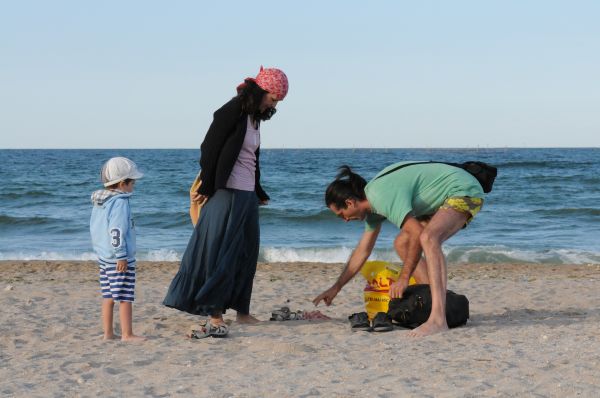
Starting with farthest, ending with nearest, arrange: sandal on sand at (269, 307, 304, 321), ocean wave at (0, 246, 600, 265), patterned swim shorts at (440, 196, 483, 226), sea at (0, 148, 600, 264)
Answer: sea at (0, 148, 600, 264) → ocean wave at (0, 246, 600, 265) → sandal on sand at (269, 307, 304, 321) → patterned swim shorts at (440, 196, 483, 226)

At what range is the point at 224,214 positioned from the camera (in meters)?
5.66

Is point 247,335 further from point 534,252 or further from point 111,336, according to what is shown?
point 534,252

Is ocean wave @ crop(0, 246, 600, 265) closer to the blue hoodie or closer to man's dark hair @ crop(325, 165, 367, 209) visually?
man's dark hair @ crop(325, 165, 367, 209)

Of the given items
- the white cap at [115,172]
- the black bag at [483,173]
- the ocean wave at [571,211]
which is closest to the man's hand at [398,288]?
the black bag at [483,173]

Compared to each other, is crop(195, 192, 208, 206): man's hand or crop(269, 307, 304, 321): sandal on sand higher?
crop(195, 192, 208, 206): man's hand

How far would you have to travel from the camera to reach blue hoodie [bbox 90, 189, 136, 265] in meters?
5.27

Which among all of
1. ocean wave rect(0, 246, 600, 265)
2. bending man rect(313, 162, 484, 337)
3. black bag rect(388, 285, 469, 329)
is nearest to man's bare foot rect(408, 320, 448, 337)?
bending man rect(313, 162, 484, 337)

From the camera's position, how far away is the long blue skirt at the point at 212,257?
566 centimetres

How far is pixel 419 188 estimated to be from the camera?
557 cm

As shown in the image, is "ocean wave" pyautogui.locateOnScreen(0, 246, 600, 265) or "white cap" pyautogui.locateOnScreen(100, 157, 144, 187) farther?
"ocean wave" pyautogui.locateOnScreen(0, 246, 600, 265)

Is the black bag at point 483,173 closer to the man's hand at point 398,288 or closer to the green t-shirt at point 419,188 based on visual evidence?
the green t-shirt at point 419,188
